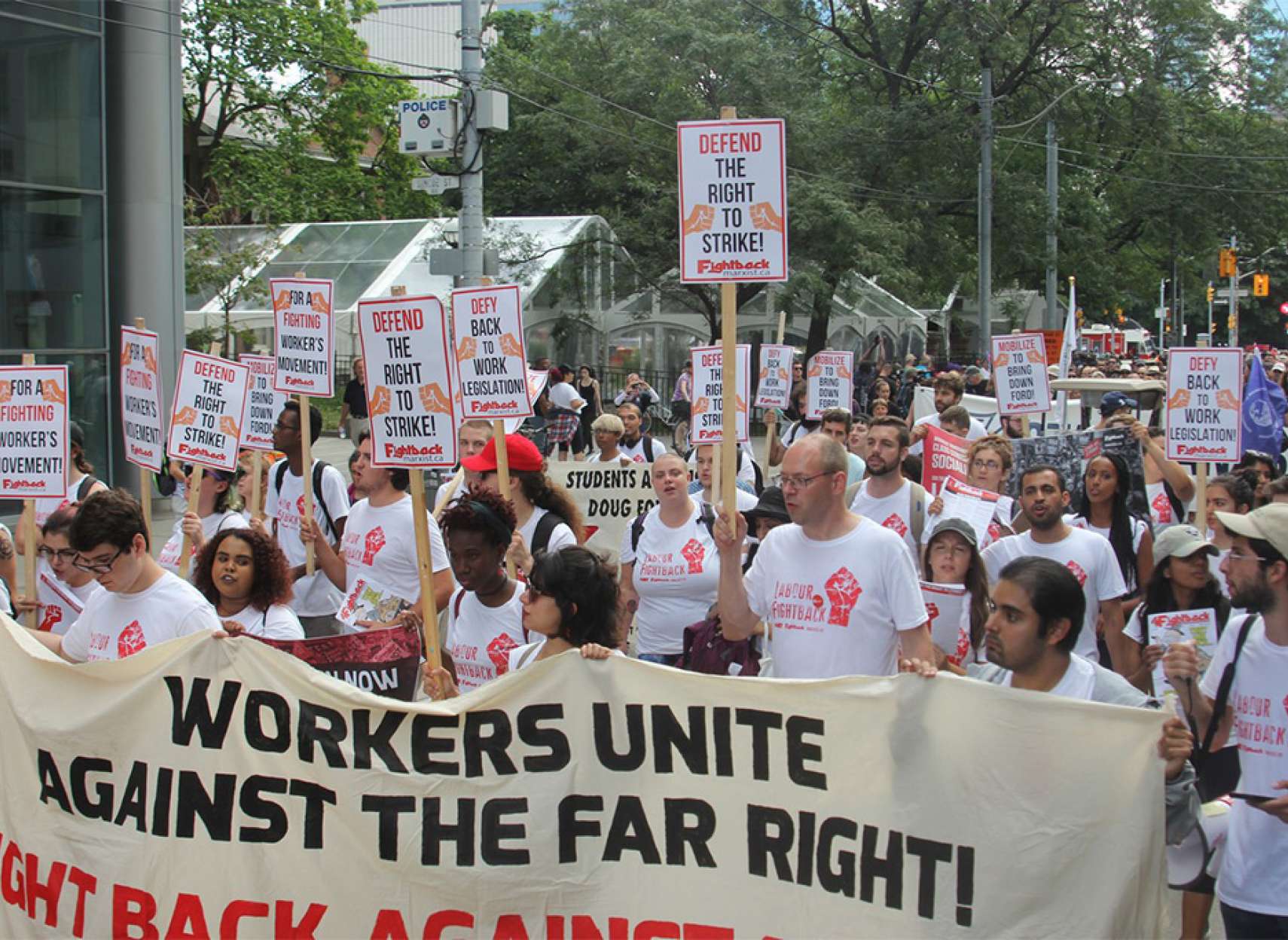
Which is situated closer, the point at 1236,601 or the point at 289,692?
the point at 1236,601

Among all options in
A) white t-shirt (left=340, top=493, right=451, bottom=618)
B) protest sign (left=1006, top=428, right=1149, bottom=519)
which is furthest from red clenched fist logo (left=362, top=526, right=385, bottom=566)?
protest sign (left=1006, top=428, right=1149, bottom=519)

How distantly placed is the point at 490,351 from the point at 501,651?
8.77ft

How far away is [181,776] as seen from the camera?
4543 mm

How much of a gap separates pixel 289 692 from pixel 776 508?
313 cm

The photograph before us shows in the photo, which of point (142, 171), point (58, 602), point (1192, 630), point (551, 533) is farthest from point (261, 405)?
A: point (142, 171)

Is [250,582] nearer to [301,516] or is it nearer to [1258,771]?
[301,516]

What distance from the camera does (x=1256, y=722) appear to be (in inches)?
153

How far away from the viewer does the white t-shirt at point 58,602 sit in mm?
6676

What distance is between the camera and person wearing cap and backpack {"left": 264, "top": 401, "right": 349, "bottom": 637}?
7500mm

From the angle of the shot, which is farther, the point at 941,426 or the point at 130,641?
the point at 941,426

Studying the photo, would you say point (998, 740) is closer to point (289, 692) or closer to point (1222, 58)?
point (289, 692)

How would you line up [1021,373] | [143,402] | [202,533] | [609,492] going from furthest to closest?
[1021,373]
[609,492]
[143,402]
[202,533]

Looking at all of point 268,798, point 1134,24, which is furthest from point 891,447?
point 1134,24

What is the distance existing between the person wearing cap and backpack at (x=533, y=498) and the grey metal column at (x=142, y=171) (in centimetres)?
1028
